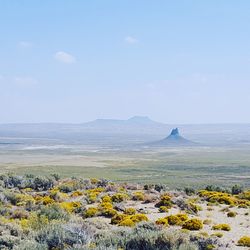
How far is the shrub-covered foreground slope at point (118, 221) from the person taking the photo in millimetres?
13625

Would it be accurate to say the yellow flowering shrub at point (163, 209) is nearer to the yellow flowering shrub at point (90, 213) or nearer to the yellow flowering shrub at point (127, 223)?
the yellow flowering shrub at point (90, 213)

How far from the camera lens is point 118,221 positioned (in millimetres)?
19516

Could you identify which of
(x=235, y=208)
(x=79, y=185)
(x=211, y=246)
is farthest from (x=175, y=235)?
(x=79, y=185)

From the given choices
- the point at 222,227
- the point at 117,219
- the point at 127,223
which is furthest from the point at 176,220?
the point at 117,219

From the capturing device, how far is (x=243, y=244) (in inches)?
629

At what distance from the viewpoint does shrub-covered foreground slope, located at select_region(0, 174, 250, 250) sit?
13625 millimetres

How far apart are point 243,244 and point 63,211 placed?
723cm

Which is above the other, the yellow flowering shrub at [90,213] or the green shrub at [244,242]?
the green shrub at [244,242]

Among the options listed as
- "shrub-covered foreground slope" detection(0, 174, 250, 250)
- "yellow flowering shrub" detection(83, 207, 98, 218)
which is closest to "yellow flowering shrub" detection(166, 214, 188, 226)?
"shrub-covered foreground slope" detection(0, 174, 250, 250)

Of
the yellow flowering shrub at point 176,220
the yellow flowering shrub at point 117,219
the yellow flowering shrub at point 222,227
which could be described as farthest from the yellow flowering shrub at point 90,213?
the yellow flowering shrub at point 222,227

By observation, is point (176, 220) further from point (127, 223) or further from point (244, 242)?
point (244, 242)

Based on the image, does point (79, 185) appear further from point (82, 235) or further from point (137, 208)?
point (82, 235)

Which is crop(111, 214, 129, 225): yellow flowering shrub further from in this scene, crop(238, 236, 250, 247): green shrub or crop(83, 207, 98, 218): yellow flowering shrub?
crop(238, 236, 250, 247): green shrub

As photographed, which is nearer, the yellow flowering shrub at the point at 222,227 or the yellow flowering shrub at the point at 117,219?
the yellow flowering shrub at the point at 222,227
